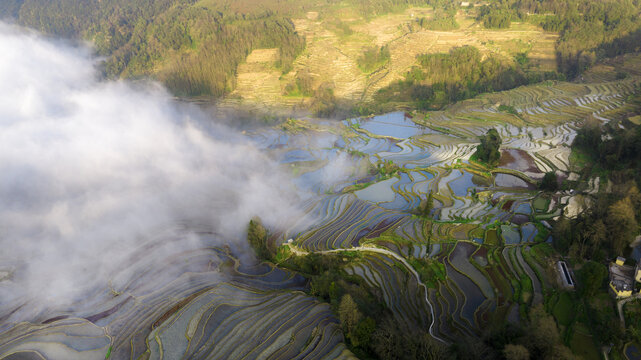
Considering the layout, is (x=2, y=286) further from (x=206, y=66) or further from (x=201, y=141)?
(x=206, y=66)

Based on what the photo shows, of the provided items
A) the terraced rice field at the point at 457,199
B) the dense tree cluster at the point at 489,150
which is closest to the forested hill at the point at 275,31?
the terraced rice field at the point at 457,199

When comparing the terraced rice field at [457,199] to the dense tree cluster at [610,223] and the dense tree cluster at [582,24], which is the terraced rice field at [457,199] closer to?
the dense tree cluster at [610,223]

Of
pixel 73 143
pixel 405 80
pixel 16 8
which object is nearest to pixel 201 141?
pixel 73 143

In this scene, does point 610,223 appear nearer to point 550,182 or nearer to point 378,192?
point 550,182

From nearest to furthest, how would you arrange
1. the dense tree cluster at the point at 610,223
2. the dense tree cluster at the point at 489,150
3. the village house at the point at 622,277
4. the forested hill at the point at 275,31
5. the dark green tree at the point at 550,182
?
the village house at the point at 622,277 → the dense tree cluster at the point at 610,223 → the dark green tree at the point at 550,182 → the dense tree cluster at the point at 489,150 → the forested hill at the point at 275,31

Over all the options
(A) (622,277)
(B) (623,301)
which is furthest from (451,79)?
(B) (623,301)

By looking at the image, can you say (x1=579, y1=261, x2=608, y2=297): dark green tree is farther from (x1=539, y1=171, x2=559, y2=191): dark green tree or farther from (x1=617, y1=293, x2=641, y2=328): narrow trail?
(x1=539, y1=171, x2=559, y2=191): dark green tree

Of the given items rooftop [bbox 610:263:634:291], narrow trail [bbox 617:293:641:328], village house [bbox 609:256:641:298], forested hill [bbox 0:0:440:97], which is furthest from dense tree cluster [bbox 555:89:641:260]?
forested hill [bbox 0:0:440:97]

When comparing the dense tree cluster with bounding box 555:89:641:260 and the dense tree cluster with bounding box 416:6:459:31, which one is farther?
the dense tree cluster with bounding box 416:6:459:31

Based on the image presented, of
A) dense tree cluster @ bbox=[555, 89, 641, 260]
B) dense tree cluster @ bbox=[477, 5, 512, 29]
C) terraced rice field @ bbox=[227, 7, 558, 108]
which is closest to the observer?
dense tree cluster @ bbox=[555, 89, 641, 260]
